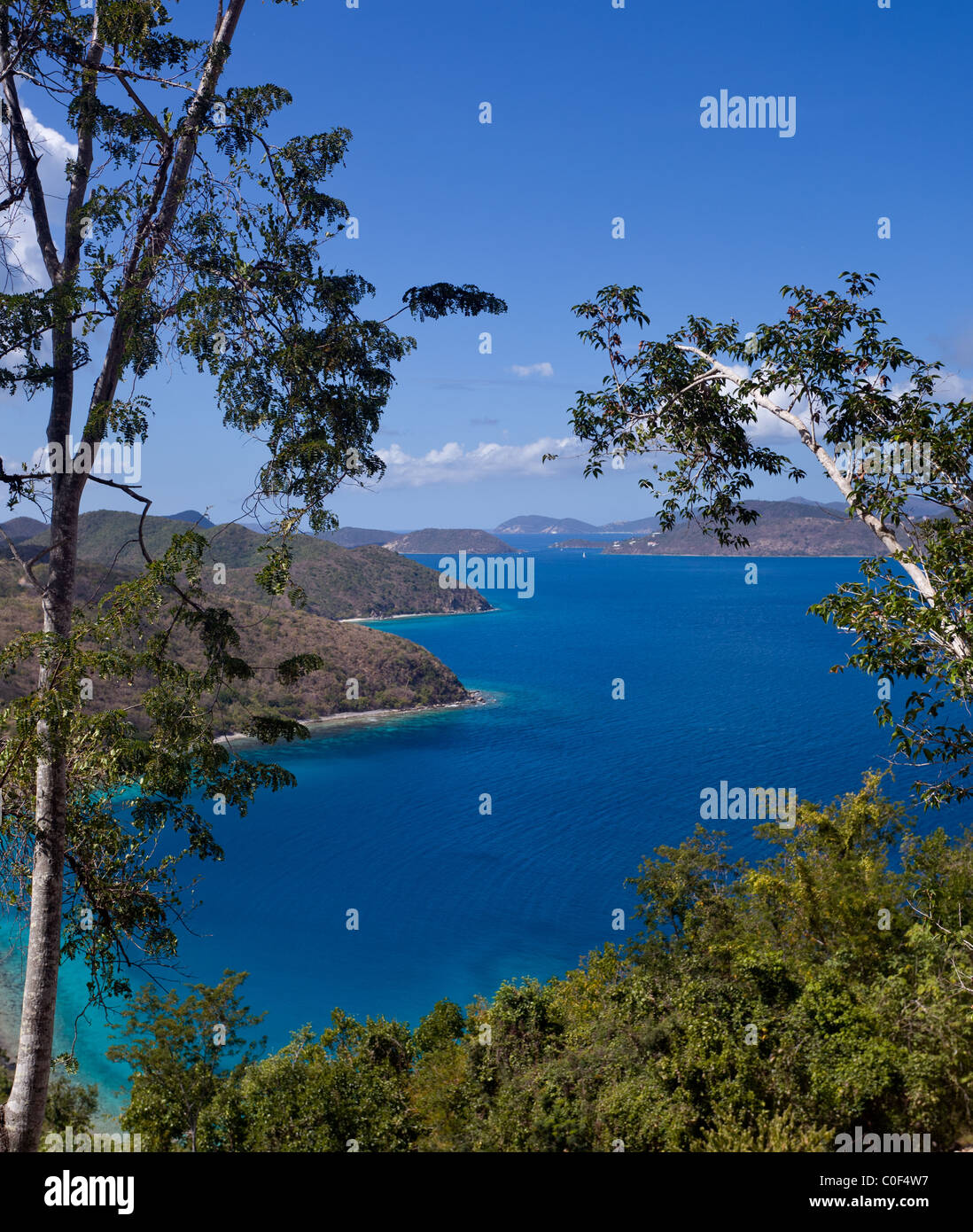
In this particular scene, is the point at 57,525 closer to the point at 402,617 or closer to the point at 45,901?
the point at 45,901

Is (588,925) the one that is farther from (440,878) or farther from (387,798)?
(387,798)

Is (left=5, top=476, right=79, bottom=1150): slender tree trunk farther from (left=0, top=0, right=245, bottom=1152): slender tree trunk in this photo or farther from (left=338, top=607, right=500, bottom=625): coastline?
(left=338, top=607, right=500, bottom=625): coastline

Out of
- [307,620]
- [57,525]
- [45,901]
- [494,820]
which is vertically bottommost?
[494,820]

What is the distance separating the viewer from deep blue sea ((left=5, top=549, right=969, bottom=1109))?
36.8 metres

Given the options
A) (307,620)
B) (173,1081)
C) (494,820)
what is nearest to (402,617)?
(307,620)

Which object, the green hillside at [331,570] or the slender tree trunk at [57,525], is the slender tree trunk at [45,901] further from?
the green hillside at [331,570]

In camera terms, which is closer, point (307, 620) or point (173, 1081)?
point (173, 1081)

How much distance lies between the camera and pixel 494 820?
172 feet

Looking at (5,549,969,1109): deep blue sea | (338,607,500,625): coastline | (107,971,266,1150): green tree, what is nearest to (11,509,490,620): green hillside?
(338,607,500,625): coastline

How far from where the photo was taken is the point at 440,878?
4528cm

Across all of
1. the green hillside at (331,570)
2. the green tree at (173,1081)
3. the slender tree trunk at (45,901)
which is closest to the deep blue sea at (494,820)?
the green tree at (173,1081)
